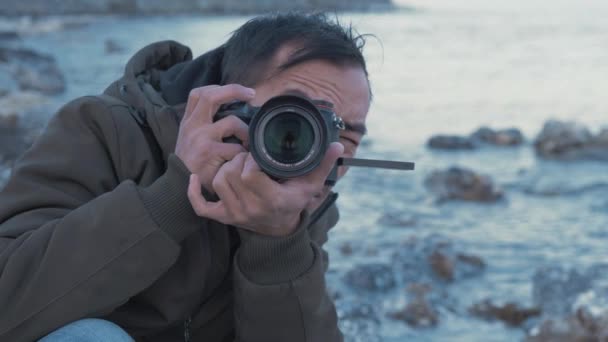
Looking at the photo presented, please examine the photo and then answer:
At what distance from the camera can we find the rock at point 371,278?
4.05 metres

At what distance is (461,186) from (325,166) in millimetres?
5028

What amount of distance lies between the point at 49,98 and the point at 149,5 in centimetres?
3081

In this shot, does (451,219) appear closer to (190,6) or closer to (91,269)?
(91,269)

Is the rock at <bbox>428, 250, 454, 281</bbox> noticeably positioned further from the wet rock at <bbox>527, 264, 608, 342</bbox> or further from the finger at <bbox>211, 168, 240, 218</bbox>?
the finger at <bbox>211, 168, 240, 218</bbox>

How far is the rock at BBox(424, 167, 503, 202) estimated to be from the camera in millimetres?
6191

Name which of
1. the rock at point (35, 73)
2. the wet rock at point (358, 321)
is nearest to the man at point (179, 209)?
the wet rock at point (358, 321)

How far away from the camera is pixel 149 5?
39125 mm

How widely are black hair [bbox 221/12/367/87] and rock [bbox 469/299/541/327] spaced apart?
2.21 meters

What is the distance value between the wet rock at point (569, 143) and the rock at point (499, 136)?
301 mm

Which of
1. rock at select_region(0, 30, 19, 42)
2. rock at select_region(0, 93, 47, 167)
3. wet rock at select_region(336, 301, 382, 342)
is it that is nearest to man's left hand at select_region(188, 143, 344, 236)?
wet rock at select_region(336, 301, 382, 342)

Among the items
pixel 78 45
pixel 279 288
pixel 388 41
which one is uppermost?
pixel 279 288

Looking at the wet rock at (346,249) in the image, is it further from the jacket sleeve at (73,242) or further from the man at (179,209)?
the jacket sleeve at (73,242)

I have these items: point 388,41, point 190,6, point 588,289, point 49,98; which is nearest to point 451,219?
point 588,289

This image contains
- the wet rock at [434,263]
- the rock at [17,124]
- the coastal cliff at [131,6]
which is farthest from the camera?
the coastal cliff at [131,6]
